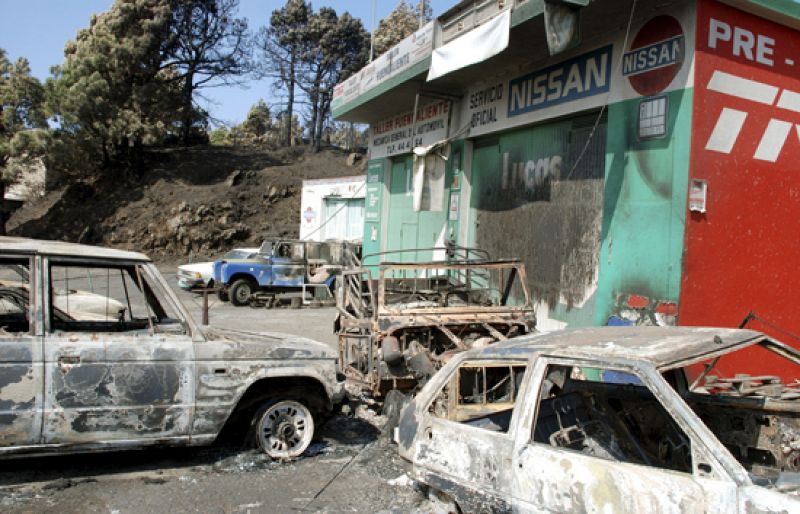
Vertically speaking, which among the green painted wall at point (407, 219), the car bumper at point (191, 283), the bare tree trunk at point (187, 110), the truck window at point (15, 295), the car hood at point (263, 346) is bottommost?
the car bumper at point (191, 283)

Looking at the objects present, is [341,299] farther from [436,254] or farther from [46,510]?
[436,254]

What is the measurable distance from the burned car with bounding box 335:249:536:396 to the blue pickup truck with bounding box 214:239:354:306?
343 inches

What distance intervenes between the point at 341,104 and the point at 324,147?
2417 centimetres

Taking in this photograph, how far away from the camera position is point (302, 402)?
17.5ft

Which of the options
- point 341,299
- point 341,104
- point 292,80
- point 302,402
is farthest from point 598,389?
point 292,80

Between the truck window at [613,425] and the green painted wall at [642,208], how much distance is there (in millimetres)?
2841

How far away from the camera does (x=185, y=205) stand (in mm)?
29172

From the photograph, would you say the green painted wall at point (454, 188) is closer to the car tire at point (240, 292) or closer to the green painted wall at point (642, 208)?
the green painted wall at point (642, 208)

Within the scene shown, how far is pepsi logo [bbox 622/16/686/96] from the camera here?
675 centimetres

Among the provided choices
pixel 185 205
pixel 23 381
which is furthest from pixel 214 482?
pixel 185 205

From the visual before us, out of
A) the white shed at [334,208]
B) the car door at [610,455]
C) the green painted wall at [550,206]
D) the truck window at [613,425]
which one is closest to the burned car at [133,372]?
the truck window at [613,425]

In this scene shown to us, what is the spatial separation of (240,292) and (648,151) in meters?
11.6

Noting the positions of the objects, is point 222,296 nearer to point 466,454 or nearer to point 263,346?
point 263,346

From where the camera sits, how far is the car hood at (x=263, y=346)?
16.1ft
